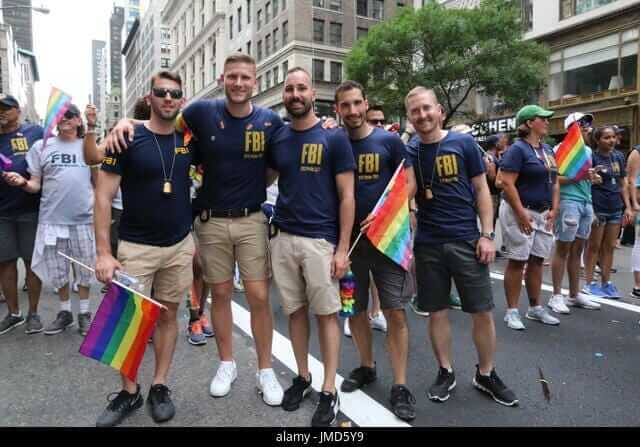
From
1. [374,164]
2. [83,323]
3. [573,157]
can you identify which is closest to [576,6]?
[573,157]

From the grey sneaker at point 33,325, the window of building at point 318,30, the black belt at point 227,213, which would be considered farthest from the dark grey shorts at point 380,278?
the window of building at point 318,30

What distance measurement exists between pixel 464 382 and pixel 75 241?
12.1 feet

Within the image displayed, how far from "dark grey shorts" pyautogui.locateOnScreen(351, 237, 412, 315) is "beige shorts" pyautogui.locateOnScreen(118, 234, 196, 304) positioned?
3.78ft

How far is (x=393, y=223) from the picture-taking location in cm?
329

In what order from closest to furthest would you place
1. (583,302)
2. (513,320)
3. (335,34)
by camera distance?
(513,320)
(583,302)
(335,34)

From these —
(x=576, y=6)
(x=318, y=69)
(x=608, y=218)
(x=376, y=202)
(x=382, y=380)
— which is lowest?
(x=382, y=380)

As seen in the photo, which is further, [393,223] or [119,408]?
[393,223]

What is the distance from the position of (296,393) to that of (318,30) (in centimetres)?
4229

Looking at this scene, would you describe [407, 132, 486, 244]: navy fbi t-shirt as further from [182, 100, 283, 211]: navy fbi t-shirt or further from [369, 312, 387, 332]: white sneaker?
[369, 312, 387, 332]: white sneaker

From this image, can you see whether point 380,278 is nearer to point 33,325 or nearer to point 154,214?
point 154,214

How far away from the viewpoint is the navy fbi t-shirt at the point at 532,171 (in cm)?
481

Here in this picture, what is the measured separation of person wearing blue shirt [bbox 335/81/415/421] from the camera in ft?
10.9

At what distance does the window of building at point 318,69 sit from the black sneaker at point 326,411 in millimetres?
40433
